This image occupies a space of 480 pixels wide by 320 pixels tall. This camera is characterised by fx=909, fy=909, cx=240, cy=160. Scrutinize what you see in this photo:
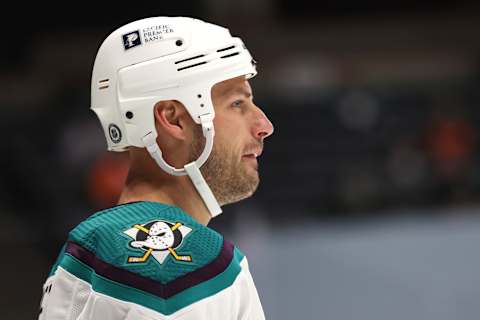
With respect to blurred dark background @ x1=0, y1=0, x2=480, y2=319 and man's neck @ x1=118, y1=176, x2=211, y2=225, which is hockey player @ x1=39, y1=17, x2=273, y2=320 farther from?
blurred dark background @ x1=0, y1=0, x2=480, y2=319

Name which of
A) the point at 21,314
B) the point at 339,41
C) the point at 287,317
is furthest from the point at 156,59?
the point at 339,41

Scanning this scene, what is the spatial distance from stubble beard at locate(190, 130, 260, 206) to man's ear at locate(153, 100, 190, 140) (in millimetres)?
39

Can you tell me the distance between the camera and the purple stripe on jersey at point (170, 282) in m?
1.49

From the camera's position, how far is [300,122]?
803 centimetres

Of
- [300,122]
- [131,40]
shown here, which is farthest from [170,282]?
[300,122]

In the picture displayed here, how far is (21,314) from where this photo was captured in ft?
15.9

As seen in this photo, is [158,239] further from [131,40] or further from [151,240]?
[131,40]

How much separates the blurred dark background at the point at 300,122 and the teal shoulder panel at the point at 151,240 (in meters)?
3.00

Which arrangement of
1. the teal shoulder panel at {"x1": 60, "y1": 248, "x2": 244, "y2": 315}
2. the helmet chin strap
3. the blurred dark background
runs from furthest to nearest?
the blurred dark background → the helmet chin strap → the teal shoulder panel at {"x1": 60, "y1": 248, "x2": 244, "y2": 315}

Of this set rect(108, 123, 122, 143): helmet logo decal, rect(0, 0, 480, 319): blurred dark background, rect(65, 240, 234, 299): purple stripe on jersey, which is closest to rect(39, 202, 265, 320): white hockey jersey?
rect(65, 240, 234, 299): purple stripe on jersey

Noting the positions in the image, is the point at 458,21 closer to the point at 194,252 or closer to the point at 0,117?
the point at 0,117

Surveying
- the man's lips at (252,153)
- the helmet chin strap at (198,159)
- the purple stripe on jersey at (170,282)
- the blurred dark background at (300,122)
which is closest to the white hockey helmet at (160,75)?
the helmet chin strap at (198,159)

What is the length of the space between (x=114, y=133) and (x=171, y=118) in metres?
0.13

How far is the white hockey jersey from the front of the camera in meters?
A: 1.50
